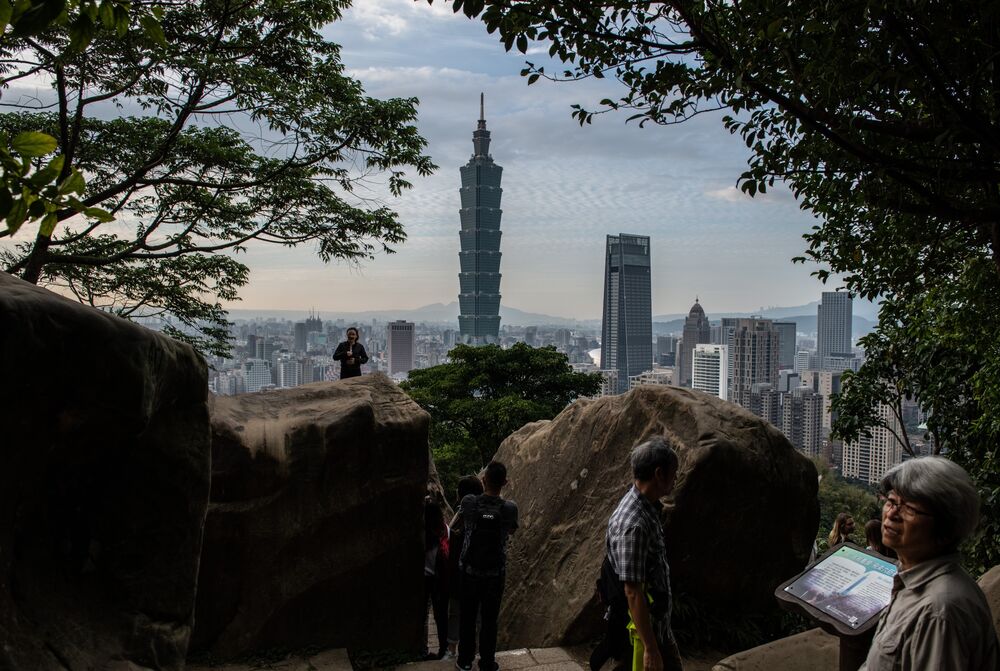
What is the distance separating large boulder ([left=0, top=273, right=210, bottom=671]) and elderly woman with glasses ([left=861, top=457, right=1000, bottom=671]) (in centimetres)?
263

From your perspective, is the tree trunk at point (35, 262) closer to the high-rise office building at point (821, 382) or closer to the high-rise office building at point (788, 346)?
the high-rise office building at point (821, 382)

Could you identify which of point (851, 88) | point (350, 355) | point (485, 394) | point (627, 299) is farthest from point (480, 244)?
point (851, 88)

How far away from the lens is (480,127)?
403 feet

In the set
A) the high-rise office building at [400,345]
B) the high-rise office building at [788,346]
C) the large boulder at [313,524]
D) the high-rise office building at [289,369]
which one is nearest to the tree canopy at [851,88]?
the large boulder at [313,524]

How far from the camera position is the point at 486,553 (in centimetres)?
432

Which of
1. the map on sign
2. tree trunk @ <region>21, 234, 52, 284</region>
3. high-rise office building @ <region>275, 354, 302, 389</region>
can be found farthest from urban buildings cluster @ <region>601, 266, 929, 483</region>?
high-rise office building @ <region>275, 354, 302, 389</region>

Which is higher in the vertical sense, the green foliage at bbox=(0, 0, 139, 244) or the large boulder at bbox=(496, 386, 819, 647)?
the green foliage at bbox=(0, 0, 139, 244)

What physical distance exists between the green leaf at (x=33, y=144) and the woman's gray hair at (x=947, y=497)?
2607 millimetres

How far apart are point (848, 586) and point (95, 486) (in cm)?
331

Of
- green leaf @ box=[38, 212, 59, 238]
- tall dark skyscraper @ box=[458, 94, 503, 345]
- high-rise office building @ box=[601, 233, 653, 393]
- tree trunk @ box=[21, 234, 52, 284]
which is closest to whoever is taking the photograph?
green leaf @ box=[38, 212, 59, 238]

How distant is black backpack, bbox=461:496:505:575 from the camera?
4324mm

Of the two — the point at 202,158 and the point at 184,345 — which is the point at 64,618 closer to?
the point at 184,345

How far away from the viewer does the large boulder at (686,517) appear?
560cm

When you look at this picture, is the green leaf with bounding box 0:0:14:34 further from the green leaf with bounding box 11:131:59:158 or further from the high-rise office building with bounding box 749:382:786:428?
the high-rise office building with bounding box 749:382:786:428
